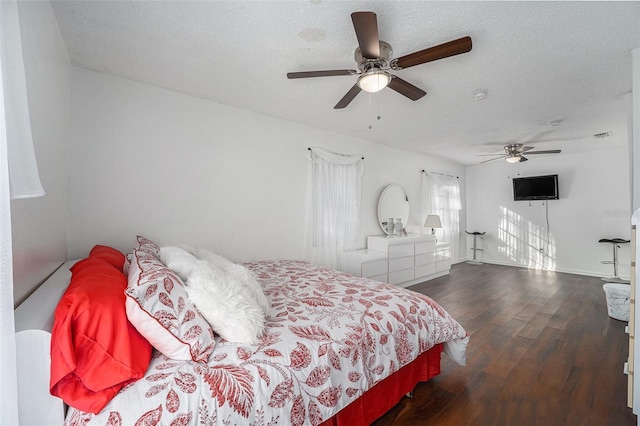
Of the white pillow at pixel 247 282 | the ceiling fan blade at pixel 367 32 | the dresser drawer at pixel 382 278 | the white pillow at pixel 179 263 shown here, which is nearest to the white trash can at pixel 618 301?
the dresser drawer at pixel 382 278

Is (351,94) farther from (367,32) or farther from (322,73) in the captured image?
(367,32)

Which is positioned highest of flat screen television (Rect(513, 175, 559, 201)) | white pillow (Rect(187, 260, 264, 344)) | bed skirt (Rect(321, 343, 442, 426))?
flat screen television (Rect(513, 175, 559, 201))

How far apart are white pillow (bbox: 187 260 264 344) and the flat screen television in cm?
654

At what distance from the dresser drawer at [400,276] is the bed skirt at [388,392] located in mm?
2206

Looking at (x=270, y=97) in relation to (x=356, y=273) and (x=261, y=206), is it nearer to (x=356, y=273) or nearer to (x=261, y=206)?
(x=261, y=206)

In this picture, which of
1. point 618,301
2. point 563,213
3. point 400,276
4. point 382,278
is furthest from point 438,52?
point 563,213

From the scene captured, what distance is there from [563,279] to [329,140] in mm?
5005

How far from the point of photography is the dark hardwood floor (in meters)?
1.68

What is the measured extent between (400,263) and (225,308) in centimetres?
Result: 355

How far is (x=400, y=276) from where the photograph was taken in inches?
171

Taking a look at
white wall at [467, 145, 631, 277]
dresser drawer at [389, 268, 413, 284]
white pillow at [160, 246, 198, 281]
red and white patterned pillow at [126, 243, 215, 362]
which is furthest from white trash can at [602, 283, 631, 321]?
white pillow at [160, 246, 198, 281]

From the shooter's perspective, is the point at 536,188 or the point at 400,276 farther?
the point at 536,188

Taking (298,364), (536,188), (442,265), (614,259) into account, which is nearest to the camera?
(298,364)

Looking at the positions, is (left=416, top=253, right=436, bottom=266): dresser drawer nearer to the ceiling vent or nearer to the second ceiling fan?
the ceiling vent
